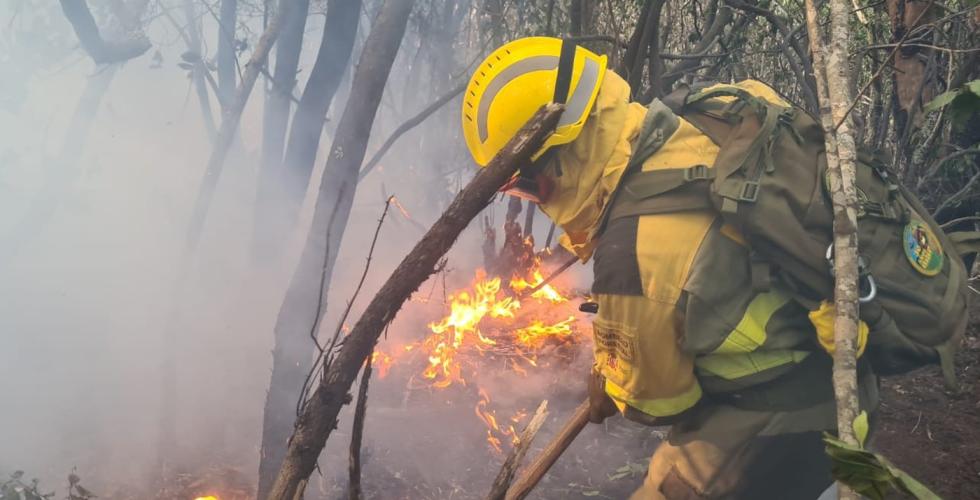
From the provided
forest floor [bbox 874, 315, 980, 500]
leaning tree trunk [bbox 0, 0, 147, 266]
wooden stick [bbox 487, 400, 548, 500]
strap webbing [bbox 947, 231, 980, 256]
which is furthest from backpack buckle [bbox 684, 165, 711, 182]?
leaning tree trunk [bbox 0, 0, 147, 266]

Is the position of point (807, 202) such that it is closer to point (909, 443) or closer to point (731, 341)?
point (731, 341)

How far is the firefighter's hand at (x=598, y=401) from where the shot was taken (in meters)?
2.75

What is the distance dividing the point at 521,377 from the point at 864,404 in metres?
3.24

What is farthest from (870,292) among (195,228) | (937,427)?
(195,228)

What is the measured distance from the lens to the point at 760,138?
2076 millimetres

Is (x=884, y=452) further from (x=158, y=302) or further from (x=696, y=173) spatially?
(x=158, y=302)

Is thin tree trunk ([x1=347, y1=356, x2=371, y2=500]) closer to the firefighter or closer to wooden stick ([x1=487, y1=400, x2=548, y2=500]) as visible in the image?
wooden stick ([x1=487, y1=400, x2=548, y2=500])

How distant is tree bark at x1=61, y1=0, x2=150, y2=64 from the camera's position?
16.7ft

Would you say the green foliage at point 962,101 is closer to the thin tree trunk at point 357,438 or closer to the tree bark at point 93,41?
the thin tree trunk at point 357,438

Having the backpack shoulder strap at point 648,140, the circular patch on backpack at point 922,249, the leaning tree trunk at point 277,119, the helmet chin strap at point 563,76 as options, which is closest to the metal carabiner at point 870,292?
the circular patch on backpack at point 922,249

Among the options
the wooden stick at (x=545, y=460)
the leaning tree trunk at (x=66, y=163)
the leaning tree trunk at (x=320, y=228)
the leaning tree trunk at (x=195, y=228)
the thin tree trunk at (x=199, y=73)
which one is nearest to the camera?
the wooden stick at (x=545, y=460)

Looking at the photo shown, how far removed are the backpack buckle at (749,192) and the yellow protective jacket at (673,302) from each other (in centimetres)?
13

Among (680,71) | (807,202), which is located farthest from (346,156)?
(807,202)

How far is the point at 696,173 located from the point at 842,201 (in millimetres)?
542
